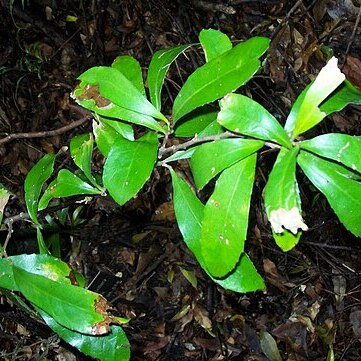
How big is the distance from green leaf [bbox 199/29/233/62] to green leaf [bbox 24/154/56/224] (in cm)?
34

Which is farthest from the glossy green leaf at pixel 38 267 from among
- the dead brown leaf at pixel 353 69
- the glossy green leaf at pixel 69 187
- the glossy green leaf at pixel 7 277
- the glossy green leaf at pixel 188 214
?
the dead brown leaf at pixel 353 69

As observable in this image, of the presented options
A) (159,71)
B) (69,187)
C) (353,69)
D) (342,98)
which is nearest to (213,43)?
(159,71)

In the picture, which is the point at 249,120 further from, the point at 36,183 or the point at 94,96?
the point at 36,183

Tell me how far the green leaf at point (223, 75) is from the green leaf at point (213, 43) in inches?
2.2

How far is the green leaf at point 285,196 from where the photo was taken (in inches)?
23.6

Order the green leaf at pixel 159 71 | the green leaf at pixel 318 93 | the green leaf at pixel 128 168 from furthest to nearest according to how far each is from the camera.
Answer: the green leaf at pixel 159 71, the green leaf at pixel 128 168, the green leaf at pixel 318 93

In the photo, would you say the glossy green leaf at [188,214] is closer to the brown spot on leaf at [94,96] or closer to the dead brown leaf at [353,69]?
the brown spot on leaf at [94,96]

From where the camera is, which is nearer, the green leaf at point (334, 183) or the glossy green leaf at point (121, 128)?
the green leaf at point (334, 183)

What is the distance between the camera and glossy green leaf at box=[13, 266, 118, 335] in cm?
78

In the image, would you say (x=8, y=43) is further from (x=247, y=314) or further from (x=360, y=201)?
(x=360, y=201)

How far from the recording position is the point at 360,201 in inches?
25.6

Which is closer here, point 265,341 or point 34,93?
point 265,341

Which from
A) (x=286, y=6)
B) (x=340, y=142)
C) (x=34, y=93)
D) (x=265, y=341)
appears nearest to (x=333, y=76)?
(x=340, y=142)

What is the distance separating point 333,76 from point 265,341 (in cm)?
160
